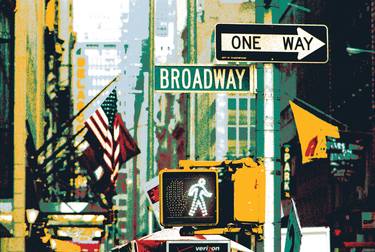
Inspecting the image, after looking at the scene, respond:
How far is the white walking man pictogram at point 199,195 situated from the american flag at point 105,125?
21050 mm

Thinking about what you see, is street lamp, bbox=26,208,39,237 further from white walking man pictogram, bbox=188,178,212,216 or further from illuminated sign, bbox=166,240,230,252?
Answer: white walking man pictogram, bbox=188,178,212,216

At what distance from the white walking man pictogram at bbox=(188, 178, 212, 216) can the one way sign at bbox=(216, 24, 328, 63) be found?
52.3 inches

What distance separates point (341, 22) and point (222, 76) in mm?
35606

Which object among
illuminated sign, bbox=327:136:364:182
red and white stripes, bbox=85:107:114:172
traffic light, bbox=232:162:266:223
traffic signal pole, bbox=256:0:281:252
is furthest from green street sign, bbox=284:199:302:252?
illuminated sign, bbox=327:136:364:182

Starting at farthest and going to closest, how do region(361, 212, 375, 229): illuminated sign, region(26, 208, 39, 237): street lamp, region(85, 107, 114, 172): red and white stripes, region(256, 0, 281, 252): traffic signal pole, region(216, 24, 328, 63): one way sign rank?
1. region(85, 107, 114, 172): red and white stripes
2. region(361, 212, 375, 229): illuminated sign
3. region(26, 208, 39, 237): street lamp
4. region(216, 24, 328, 63): one way sign
5. region(256, 0, 281, 252): traffic signal pole

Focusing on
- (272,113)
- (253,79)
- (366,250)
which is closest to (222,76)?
(253,79)

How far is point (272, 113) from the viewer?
8984mm

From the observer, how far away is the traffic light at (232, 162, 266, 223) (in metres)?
8.78

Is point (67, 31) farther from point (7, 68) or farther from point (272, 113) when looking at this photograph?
point (272, 113)

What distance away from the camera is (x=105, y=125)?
99.7 feet

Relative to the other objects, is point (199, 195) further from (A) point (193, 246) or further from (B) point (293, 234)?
(B) point (293, 234)

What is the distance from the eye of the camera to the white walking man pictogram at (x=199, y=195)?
30.2 feet

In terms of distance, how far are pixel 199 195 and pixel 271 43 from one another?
171 centimetres

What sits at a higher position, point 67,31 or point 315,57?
point 67,31
